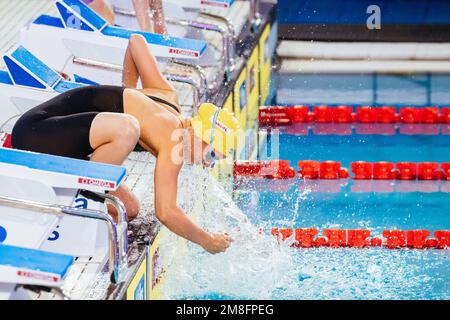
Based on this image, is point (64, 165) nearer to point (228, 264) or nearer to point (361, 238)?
point (228, 264)

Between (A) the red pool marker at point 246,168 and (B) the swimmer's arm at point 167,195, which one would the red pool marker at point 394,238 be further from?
(B) the swimmer's arm at point 167,195

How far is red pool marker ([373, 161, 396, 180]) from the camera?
6336mm

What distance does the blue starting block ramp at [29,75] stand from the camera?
5258mm

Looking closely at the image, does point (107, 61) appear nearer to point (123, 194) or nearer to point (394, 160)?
point (123, 194)

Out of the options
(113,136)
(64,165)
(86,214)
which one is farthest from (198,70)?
(86,214)

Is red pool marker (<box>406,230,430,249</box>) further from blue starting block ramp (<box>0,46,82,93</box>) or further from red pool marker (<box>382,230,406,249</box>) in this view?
blue starting block ramp (<box>0,46,82,93</box>)

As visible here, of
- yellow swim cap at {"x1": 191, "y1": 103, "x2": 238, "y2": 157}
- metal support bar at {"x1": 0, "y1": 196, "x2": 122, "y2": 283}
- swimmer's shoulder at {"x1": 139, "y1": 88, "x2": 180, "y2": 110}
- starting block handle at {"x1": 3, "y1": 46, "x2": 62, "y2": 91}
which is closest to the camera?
metal support bar at {"x1": 0, "y1": 196, "x2": 122, "y2": 283}

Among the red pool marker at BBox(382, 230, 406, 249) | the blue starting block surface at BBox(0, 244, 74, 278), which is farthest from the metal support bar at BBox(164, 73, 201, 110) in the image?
the blue starting block surface at BBox(0, 244, 74, 278)

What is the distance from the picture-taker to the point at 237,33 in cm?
Result: 759

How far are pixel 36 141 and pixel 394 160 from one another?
276 centimetres

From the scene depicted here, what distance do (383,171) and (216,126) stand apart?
83.9 inches

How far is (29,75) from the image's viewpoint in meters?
5.25

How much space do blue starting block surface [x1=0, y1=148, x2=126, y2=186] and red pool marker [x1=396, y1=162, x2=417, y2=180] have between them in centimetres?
251
